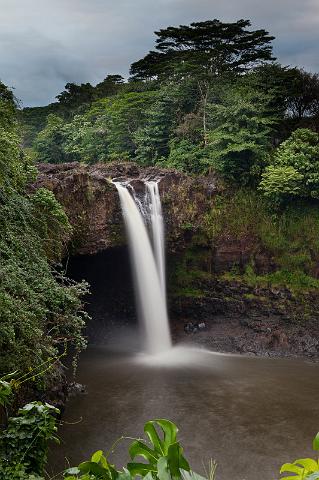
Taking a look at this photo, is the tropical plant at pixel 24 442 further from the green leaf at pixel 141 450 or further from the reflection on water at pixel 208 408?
the green leaf at pixel 141 450

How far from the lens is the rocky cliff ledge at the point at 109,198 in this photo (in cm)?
1331

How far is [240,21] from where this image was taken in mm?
21156

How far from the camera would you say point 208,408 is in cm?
978

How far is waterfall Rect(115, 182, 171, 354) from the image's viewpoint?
14898 millimetres

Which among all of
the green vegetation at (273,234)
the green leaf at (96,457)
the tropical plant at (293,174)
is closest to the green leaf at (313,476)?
the green leaf at (96,457)

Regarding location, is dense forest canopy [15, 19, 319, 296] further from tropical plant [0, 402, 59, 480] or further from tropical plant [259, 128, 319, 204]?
tropical plant [0, 402, 59, 480]

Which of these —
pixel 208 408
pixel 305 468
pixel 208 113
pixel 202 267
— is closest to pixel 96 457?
pixel 305 468

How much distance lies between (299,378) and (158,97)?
46.3 ft

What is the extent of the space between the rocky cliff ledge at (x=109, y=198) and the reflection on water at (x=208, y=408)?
3.86 meters

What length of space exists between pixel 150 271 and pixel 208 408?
6.30 m

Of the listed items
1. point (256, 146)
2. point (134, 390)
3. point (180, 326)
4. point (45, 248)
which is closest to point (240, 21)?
point (256, 146)

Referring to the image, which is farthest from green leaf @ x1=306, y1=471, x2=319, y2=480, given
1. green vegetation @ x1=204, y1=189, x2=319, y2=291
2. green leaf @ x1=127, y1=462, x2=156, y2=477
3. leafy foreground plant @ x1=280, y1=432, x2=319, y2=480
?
green vegetation @ x1=204, y1=189, x2=319, y2=291

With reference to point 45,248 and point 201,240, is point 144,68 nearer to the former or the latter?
point 201,240

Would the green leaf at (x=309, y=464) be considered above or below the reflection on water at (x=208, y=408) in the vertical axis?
above
